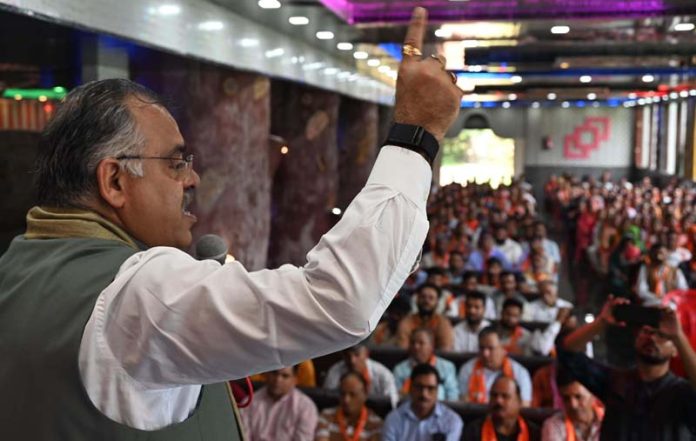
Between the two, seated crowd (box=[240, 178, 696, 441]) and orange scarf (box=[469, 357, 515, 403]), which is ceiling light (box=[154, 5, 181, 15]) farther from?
orange scarf (box=[469, 357, 515, 403])

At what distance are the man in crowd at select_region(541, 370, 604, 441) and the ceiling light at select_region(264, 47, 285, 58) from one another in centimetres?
482

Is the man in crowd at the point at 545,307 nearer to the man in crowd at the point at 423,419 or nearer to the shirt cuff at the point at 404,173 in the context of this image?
the man in crowd at the point at 423,419

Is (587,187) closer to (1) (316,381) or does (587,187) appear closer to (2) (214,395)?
(1) (316,381)

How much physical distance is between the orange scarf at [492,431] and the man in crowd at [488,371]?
1236 mm

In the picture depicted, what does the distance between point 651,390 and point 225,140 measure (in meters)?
4.77

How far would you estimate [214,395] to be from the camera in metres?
1.55

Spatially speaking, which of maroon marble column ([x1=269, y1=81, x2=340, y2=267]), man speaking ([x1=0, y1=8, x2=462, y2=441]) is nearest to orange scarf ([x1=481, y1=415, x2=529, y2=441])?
man speaking ([x1=0, y1=8, x2=462, y2=441])

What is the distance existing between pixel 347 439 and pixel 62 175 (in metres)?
4.46

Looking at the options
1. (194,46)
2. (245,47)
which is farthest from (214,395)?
(245,47)

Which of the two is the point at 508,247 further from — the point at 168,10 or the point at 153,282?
the point at 153,282

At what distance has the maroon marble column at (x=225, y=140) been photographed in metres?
7.37

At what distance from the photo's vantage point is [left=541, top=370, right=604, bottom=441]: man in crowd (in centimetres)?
→ 521

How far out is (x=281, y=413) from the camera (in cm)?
587

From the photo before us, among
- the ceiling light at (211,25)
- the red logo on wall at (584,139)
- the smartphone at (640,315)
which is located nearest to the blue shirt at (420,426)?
the smartphone at (640,315)
